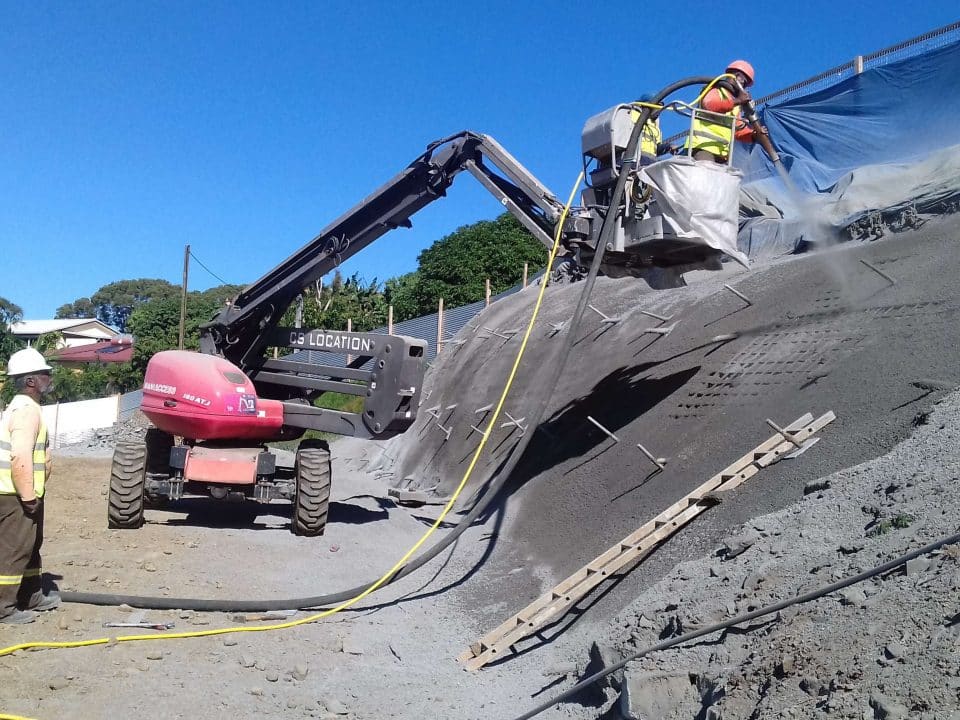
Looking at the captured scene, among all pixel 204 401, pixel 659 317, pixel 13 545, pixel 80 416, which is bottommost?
pixel 80 416

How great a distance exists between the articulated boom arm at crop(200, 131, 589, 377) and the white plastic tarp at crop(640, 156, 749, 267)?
2.82 feet

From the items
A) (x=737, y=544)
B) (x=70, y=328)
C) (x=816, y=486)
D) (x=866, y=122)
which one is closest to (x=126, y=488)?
(x=737, y=544)

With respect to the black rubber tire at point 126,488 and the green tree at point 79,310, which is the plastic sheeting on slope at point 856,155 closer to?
the black rubber tire at point 126,488

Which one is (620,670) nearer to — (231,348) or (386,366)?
(386,366)

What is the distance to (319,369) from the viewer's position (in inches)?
402

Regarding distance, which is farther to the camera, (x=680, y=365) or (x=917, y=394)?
(x=680, y=365)

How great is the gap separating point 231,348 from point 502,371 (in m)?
4.37

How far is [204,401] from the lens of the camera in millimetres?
9172

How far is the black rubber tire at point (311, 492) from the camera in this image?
923cm

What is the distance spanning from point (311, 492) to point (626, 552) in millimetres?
4088

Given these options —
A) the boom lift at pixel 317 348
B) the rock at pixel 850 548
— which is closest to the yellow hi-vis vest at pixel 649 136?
the boom lift at pixel 317 348

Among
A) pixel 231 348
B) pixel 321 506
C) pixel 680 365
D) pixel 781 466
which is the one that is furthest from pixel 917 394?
pixel 231 348

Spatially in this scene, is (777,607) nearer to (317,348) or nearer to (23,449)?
(23,449)

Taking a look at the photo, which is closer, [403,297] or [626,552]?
[626,552]
